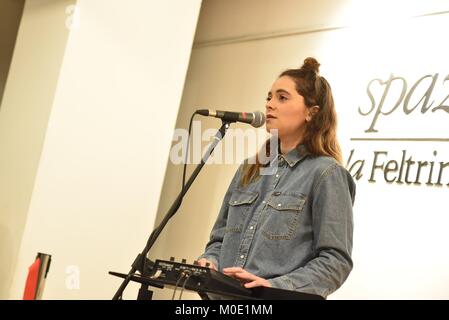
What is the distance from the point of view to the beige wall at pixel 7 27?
457cm

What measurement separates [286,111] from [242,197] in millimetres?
314

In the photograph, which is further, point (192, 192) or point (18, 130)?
point (192, 192)

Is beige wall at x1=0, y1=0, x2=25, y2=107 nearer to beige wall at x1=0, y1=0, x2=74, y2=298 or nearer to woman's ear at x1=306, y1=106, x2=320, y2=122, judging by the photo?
beige wall at x1=0, y1=0, x2=74, y2=298

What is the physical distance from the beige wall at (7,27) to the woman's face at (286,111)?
3320mm

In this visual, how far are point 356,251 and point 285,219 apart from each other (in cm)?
139

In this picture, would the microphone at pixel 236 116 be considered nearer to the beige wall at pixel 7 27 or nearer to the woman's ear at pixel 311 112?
the woman's ear at pixel 311 112

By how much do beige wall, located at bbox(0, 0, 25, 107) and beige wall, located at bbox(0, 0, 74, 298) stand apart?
130cm

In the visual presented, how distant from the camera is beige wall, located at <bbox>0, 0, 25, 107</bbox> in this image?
180 inches

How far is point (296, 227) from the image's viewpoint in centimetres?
170

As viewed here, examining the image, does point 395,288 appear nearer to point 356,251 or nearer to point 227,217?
point 356,251

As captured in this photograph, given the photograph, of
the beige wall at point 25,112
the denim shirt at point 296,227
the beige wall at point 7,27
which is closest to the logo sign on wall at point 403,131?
the denim shirt at point 296,227

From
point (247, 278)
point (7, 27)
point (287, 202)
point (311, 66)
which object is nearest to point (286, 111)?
point (311, 66)
